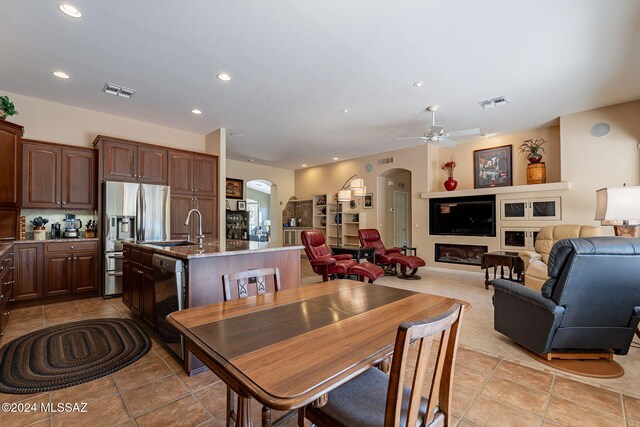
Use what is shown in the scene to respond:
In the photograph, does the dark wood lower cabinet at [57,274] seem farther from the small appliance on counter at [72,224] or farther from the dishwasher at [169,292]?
the dishwasher at [169,292]

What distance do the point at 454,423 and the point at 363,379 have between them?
90cm

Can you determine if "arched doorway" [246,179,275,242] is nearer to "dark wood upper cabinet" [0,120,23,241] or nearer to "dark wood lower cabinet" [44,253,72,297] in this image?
"dark wood lower cabinet" [44,253,72,297]

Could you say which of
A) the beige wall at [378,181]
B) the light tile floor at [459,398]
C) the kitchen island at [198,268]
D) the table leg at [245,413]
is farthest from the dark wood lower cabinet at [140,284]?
the beige wall at [378,181]

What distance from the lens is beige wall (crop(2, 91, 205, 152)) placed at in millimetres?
4359

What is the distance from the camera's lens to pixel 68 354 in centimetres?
260

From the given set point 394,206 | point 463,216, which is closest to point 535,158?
point 463,216

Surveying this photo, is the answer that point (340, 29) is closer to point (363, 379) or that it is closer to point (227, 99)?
point (227, 99)

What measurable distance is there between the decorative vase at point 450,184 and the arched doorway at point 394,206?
4.40 ft

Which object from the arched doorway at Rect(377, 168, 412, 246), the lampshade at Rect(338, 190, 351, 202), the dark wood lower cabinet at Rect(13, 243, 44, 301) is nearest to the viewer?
the dark wood lower cabinet at Rect(13, 243, 44, 301)

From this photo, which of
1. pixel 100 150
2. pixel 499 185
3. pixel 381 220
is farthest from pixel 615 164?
pixel 100 150

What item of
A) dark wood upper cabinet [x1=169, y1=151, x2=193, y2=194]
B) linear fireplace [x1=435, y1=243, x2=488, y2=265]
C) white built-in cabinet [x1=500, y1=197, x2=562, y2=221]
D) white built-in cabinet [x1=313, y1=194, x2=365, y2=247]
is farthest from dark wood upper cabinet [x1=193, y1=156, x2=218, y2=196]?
white built-in cabinet [x1=500, y1=197, x2=562, y2=221]

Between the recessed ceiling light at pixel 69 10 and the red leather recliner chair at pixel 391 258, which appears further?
the red leather recliner chair at pixel 391 258

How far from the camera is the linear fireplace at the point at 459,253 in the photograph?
6.51 metres

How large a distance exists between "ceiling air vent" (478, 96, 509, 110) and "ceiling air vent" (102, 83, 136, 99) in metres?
5.32
